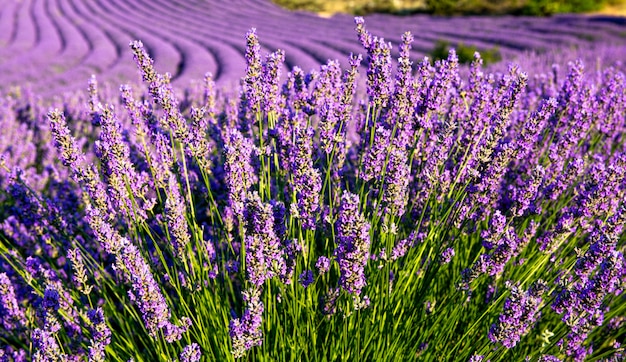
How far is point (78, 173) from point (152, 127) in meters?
0.36

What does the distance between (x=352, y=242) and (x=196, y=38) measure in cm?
1074

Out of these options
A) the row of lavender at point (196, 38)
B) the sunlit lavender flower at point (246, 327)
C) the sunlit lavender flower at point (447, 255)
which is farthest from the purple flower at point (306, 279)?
the row of lavender at point (196, 38)

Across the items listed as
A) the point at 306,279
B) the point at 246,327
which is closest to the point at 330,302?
the point at 306,279

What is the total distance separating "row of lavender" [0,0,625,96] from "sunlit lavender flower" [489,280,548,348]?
5.59 m

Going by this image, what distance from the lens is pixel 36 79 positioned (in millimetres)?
7555

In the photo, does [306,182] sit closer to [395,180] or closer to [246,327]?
[395,180]

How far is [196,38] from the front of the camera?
1123cm

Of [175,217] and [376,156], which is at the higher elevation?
[376,156]

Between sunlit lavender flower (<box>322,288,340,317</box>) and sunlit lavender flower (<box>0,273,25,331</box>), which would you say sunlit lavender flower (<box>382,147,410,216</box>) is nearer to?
sunlit lavender flower (<box>322,288,340,317</box>)

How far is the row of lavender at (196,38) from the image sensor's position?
316 inches

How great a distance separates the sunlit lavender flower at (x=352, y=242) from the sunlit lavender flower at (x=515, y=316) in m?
0.41

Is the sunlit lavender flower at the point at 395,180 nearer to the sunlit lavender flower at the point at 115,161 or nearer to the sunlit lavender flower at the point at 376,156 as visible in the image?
the sunlit lavender flower at the point at 376,156

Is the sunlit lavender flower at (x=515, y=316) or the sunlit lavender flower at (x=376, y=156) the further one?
the sunlit lavender flower at (x=376, y=156)

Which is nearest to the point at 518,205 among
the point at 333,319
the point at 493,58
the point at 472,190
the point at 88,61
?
the point at 472,190
